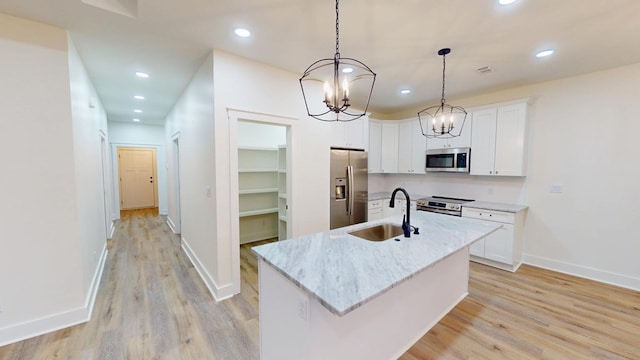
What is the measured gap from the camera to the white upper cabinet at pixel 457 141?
4.31 m

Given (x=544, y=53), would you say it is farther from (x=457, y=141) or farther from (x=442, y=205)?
(x=442, y=205)

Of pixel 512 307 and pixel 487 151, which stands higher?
pixel 487 151

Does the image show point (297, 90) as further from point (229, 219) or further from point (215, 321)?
point (215, 321)

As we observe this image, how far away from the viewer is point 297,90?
342cm

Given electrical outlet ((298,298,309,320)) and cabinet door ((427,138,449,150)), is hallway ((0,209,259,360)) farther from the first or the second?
cabinet door ((427,138,449,150))

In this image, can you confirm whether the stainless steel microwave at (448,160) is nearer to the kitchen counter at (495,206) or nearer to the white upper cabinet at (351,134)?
the kitchen counter at (495,206)

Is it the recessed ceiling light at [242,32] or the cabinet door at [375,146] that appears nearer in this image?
the recessed ceiling light at [242,32]

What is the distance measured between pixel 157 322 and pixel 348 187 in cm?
304

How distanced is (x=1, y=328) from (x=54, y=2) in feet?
9.08

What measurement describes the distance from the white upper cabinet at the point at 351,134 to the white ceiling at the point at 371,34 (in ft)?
3.51

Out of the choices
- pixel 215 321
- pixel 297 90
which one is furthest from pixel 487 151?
pixel 215 321

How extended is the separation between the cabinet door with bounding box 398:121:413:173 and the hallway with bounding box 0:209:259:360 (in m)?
3.46

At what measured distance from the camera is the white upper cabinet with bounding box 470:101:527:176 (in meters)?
3.79

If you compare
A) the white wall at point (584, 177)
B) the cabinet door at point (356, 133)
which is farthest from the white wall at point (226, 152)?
the white wall at point (584, 177)
